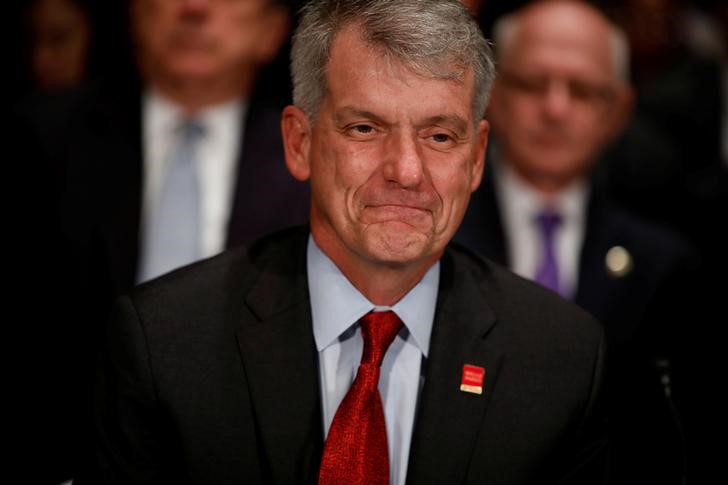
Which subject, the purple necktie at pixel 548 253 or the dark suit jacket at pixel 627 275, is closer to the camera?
the dark suit jacket at pixel 627 275

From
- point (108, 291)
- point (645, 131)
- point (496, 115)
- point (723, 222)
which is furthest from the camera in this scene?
point (645, 131)

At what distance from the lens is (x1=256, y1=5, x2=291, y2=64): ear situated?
11.8ft

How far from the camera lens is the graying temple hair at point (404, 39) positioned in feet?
6.48

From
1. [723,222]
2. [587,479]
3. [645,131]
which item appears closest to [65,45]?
[645,131]

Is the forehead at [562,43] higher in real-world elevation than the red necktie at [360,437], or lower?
higher

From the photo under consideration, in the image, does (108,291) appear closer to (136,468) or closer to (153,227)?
(153,227)

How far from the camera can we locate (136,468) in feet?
6.70

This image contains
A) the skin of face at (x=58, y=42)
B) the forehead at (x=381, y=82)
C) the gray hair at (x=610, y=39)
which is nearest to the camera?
the forehead at (x=381, y=82)

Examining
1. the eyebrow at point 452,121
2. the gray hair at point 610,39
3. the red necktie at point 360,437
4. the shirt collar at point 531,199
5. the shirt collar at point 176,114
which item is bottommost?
the red necktie at point 360,437

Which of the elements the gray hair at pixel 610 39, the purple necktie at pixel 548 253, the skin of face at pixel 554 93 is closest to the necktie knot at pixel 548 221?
the purple necktie at pixel 548 253

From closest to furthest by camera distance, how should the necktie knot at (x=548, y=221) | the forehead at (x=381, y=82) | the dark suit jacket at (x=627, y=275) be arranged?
the forehead at (x=381, y=82) → the dark suit jacket at (x=627, y=275) → the necktie knot at (x=548, y=221)

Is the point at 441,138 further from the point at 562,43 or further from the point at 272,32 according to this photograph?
the point at 272,32

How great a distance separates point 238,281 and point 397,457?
0.45m

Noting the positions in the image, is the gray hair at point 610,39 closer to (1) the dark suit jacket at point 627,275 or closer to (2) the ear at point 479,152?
(1) the dark suit jacket at point 627,275
